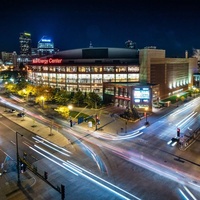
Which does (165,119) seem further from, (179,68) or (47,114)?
(179,68)

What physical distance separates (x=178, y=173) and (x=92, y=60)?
257ft

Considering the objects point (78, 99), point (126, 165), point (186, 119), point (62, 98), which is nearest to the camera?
point (126, 165)

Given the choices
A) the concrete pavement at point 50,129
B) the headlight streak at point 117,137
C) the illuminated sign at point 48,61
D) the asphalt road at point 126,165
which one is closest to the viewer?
the asphalt road at point 126,165

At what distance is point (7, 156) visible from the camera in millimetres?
42531

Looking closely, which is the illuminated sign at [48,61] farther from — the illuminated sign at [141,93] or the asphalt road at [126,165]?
the asphalt road at [126,165]

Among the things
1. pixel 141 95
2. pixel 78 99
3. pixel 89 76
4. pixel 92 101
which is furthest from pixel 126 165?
pixel 89 76

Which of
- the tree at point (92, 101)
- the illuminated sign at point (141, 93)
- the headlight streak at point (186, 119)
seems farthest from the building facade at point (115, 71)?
the headlight streak at point (186, 119)

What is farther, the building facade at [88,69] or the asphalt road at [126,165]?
the building facade at [88,69]

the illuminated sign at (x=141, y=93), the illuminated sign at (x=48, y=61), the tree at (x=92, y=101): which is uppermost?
the illuminated sign at (x=48, y=61)

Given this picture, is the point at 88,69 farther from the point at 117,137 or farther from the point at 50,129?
the point at 117,137

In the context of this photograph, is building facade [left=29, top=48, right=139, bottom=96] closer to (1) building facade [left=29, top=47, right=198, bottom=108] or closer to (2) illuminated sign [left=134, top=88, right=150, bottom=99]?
(1) building facade [left=29, top=47, right=198, bottom=108]

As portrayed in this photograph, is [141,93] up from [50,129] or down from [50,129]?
up

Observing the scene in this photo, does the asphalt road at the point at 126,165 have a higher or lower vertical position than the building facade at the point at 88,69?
lower

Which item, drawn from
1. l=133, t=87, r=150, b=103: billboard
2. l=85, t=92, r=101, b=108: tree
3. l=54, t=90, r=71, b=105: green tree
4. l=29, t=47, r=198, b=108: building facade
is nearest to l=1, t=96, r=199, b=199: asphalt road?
l=133, t=87, r=150, b=103: billboard
